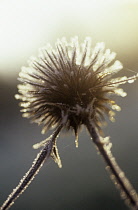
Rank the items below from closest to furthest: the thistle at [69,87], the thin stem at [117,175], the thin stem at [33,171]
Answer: the thin stem at [117,175], the thin stem at [33,171], the thistle at [69,87]

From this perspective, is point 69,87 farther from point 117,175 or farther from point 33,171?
point 117,175

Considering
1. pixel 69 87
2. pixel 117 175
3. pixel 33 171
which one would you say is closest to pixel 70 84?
pixel 69 87

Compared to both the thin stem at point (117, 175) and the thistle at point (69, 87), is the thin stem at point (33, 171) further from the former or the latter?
the thin stem at point (117, 175)

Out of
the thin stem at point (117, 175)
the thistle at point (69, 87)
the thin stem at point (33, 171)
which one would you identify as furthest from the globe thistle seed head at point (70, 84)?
the thin stem at point (117, 175)

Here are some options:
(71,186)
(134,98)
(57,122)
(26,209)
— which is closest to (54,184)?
(71,186)

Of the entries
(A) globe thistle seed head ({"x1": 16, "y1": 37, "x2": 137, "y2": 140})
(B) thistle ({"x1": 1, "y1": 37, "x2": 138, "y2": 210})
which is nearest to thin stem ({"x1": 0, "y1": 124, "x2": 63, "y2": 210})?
(B) thistle ({"x1": 1, "y1": 37, "x2": 138, "y2": 210})

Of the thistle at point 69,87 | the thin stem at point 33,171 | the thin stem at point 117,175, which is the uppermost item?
the thistle at point 69,87

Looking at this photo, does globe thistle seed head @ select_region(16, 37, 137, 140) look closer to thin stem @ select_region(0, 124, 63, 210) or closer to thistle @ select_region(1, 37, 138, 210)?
thistle @ select_region(1, 37, 138, 210)

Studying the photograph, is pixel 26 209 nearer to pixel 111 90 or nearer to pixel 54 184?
pixel 54 184
